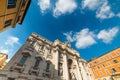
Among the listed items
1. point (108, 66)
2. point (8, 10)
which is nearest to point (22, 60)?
point (8, 10)

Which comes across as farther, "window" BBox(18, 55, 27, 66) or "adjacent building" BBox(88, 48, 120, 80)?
"adjacent building" BBox(88, 48, 120, 80)

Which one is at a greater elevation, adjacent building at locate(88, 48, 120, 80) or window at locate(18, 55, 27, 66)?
adjacent building at locate(88, 48, 120, 80)

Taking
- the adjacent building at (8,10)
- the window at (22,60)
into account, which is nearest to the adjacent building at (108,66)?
the window at (22,60)

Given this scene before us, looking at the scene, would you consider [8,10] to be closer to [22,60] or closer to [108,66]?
[22,60]

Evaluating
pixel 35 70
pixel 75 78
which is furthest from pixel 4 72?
pixel 75 78

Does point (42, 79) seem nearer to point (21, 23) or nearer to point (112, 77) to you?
point (21, 23)

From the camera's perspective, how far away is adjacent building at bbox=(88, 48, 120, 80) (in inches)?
1243

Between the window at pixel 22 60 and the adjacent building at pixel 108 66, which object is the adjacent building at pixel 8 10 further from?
the adjacent building at pixel 108 66

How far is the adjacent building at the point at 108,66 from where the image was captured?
3157 cm

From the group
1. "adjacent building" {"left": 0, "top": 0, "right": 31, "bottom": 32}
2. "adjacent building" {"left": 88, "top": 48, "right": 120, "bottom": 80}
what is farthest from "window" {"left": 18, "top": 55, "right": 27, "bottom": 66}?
"adjacent building" {"left": 88, "top": 48, "right": 120, "bottom": 80}

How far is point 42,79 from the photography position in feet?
49.6

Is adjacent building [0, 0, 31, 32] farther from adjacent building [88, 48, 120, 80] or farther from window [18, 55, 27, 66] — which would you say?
adjacent building [88, 48, 120, 80]

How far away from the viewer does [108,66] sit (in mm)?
35250

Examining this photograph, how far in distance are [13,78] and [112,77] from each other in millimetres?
33865
